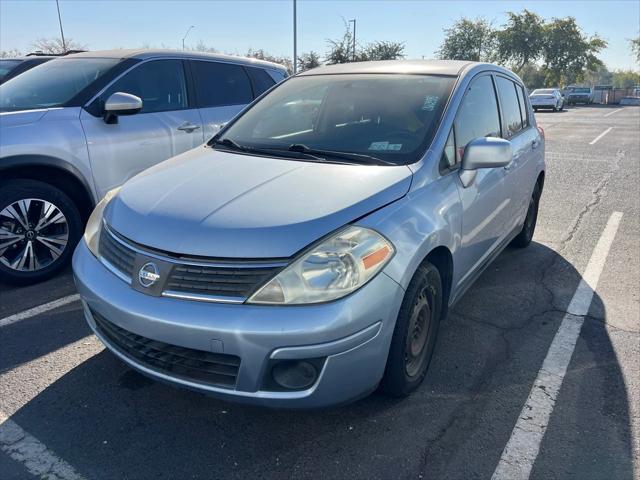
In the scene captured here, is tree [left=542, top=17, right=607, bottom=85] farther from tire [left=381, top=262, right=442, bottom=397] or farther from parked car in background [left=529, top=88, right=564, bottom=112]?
tire [left=381, top=262, right=442, bottom=397]

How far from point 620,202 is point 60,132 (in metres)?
7.08

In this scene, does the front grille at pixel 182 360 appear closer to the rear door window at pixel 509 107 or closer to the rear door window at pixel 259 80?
the rear door window at pixel 509 107

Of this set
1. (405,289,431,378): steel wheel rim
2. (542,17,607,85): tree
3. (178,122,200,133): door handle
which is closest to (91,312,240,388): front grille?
(405,289,431,378): steel wheel rim

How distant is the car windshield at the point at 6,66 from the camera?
24.2ft

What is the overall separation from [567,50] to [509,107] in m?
60.8

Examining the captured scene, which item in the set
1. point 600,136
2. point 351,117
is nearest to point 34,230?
point 351,117

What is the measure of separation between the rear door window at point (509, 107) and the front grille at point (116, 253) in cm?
299

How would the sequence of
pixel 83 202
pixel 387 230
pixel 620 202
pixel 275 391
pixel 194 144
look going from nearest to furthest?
pixel 275 391, pixel 387 230, pixel 83 202, pixel 194 144, pixel 620 202

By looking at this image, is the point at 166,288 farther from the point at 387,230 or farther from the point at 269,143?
the point at 269,143

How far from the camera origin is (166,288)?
220 centimetres

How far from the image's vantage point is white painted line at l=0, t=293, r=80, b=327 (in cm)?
353

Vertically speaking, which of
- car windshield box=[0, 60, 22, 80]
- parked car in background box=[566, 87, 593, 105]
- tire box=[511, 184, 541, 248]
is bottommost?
parked car in background box=[566, 87, 593, 105]

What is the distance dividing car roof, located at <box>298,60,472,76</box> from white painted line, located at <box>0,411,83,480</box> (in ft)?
9.66

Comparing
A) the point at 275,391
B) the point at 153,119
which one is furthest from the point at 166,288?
the point at 153,119
